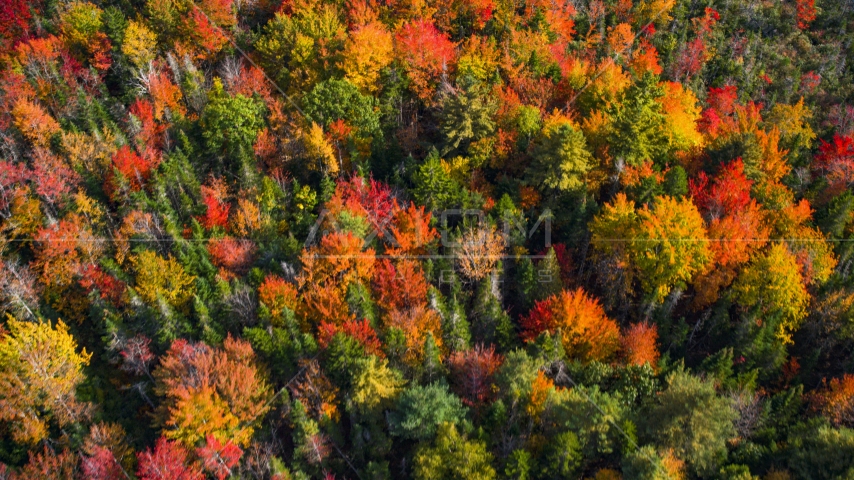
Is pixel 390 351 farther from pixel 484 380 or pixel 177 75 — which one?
pixel 177 75

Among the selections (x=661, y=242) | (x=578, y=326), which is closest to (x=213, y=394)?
(x=578, y=326)

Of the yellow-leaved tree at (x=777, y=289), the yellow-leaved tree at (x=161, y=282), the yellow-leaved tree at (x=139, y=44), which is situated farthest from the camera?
the yellow-leaved tree at (x=139, y=44)

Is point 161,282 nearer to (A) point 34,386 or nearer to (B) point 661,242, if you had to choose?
(A) point 34,386

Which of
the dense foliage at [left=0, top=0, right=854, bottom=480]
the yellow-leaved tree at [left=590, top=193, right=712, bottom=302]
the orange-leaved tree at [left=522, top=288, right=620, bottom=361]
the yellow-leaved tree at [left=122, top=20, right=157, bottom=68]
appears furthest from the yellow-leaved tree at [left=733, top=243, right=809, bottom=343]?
the yellow-leaved tree at [left=122, top=20, right=157, bottom=68]

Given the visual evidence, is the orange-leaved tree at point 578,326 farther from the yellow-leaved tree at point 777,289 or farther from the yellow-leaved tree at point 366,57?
the yellow-leaved tree at point 366,57

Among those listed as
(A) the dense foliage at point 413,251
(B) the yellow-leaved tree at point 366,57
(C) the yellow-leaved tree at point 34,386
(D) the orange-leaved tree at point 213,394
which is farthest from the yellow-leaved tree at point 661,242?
(C) the yellow-leaved tree at point 34,386

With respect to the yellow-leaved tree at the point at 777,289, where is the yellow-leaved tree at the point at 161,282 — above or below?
below

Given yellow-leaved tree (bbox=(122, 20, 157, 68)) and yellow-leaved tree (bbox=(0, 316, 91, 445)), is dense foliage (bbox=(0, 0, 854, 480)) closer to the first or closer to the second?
yellow-leaved tree (bbox=(0, 316, 91, 445))
